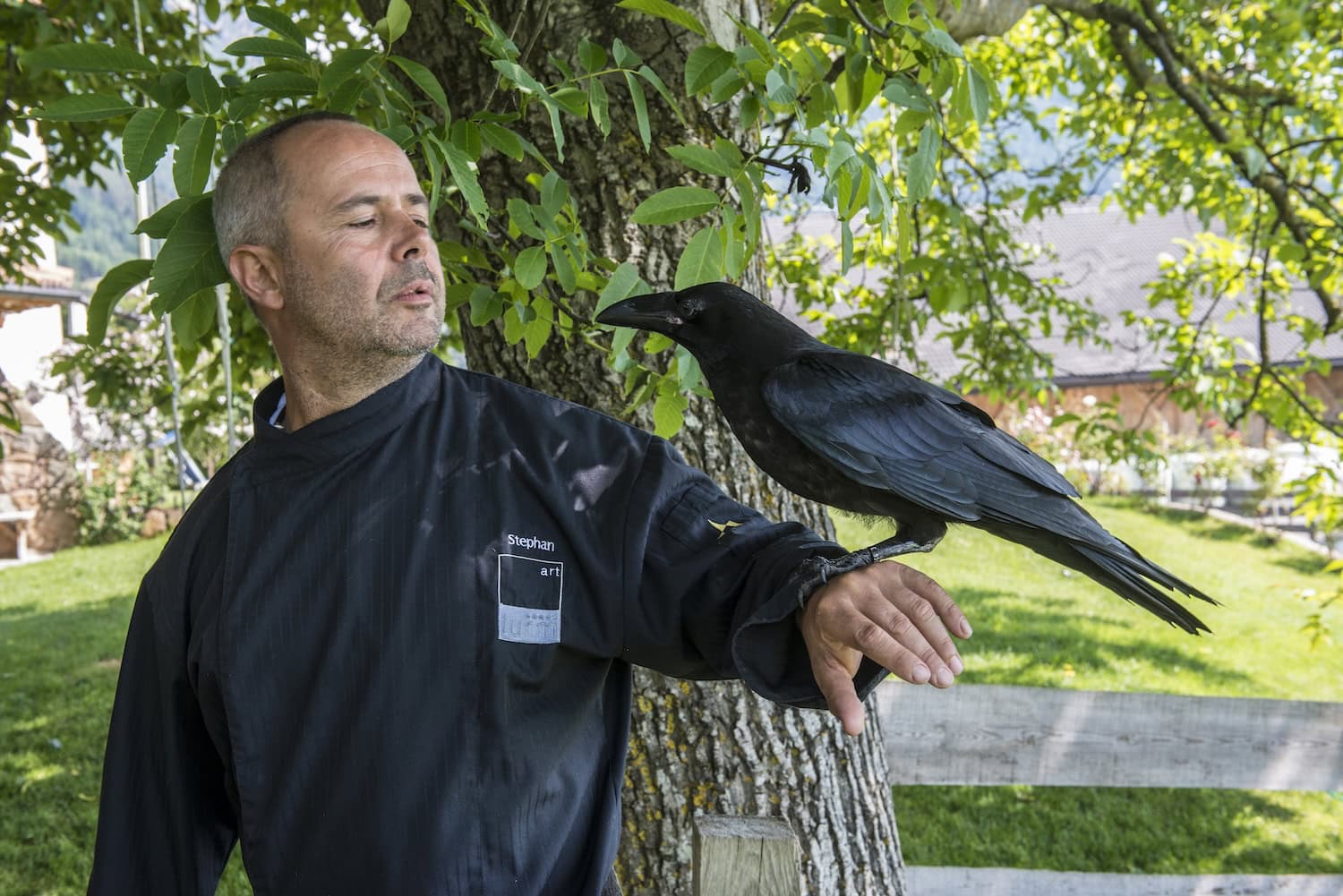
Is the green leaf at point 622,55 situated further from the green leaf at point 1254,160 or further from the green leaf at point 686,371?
the green leaf at point 1254,160

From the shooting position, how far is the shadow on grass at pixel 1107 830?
17.7 feet

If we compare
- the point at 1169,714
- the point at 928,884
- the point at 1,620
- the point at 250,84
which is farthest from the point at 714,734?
the point at 1,620

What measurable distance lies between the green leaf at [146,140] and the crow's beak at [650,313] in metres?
0.76

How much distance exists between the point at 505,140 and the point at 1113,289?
24473mm

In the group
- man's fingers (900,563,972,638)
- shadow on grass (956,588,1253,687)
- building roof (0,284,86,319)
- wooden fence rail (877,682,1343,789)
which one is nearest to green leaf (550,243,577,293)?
man's fingers (900,563,972,638)

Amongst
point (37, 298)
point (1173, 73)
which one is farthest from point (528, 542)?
point (37, 298)

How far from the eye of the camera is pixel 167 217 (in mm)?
1916

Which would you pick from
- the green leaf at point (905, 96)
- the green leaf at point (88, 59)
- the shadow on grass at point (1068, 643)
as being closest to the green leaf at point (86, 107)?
the green leaf at point (88, 59)

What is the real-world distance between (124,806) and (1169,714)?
11.4 ft

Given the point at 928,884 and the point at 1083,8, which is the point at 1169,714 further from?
the point at 1083,8

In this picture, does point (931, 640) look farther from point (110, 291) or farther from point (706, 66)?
point (110, 291)

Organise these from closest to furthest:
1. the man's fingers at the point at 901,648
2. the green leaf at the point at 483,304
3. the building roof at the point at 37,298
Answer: the man's fingers at the point at 901,648
the green leaf at the point at 483,304
the building roof at the point at 37,298

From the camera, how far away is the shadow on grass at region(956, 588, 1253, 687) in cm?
805

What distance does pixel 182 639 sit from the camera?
1947mm
